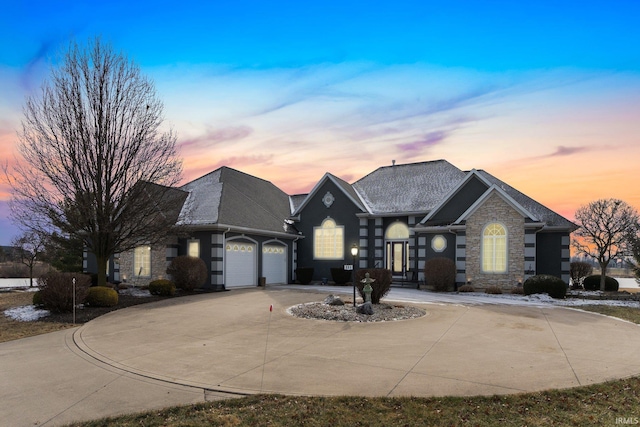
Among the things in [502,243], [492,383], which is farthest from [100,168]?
[502,243]

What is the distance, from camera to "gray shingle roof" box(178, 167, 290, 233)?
24.3 meters

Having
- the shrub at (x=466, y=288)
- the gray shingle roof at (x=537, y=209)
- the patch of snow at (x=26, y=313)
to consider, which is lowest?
the shrub at (x=466, y=288)

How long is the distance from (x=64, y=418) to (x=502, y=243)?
22342 mm

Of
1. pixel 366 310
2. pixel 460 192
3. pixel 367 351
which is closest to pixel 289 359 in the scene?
pixel 367 351

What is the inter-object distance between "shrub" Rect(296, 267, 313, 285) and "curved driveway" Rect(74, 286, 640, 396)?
14278 mm

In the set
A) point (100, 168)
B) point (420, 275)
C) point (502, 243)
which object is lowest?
point (420, 275)

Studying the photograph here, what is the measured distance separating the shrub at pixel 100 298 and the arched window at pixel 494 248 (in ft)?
62.3

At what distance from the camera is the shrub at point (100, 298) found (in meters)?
16.3

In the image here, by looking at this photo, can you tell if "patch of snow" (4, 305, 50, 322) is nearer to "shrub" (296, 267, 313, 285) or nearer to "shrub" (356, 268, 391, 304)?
"shrub" (356, 268, 391, 304)

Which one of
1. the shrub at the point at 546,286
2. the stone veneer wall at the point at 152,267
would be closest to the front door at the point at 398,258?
the shrub at the point at 546,286

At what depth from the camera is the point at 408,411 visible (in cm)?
567

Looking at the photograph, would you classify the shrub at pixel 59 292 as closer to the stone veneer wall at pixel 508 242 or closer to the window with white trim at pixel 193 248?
the window with white trim at pixel 193 248

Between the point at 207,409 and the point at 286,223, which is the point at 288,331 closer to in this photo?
the point at 207,409

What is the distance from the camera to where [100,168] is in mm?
17906
